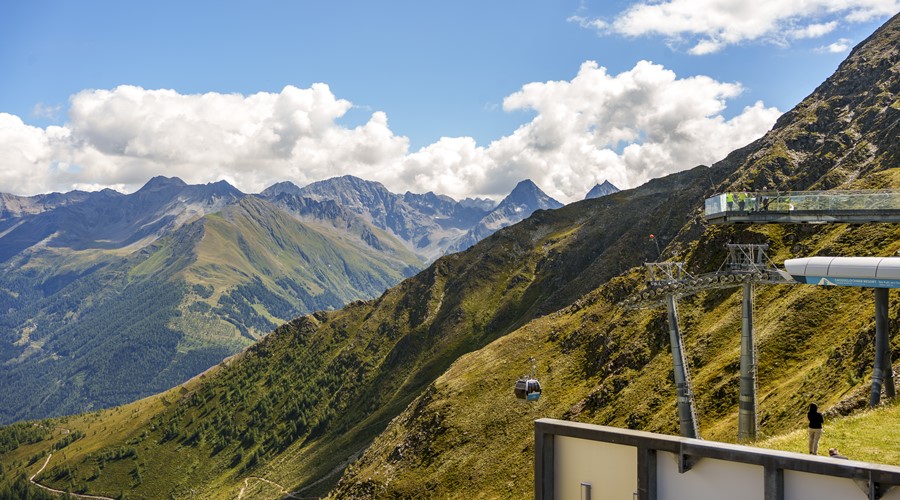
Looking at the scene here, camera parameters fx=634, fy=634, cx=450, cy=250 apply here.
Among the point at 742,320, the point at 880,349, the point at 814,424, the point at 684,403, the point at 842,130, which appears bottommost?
the point at 684,403

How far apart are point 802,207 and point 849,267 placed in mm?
8537

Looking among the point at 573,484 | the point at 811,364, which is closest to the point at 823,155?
the point at 811,364

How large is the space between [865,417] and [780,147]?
409ft

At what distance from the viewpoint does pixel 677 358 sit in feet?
141

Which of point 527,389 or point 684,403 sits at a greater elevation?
point 527,389

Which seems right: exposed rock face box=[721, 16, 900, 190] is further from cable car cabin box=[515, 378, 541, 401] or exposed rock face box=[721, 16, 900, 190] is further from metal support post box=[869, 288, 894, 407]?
cable car cabin box=[515, 378, 541, 401]

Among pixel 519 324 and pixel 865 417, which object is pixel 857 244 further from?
pixel 519 324

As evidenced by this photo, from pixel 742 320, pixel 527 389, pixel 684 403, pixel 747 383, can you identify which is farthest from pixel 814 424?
pixel 527 389

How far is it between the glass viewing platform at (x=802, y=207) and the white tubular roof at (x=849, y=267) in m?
5.05

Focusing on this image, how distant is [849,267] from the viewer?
35250mm

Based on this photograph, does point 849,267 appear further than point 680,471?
Yes

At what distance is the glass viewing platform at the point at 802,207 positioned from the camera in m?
40.9

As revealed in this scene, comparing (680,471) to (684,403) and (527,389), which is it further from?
(527,389)

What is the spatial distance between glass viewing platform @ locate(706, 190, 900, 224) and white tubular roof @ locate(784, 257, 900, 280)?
16.6 feet
